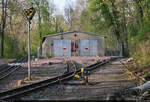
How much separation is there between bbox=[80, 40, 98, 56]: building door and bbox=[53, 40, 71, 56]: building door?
6.06ft

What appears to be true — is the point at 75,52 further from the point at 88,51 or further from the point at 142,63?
the point at 142,63

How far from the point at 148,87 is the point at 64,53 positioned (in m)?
18.6

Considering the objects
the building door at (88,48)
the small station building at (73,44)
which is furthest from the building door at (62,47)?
the building door at (88,48)

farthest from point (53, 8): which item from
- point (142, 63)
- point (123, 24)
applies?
point (142, 63)

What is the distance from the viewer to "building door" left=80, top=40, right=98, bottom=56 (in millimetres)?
23438

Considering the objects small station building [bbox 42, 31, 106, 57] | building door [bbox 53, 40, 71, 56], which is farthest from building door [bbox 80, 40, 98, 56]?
building door [bbox 53, 40, 71, 56]

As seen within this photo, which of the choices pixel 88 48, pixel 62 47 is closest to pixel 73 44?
pixel 62 47

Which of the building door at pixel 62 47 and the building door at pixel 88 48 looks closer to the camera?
the building door at pixel 62 47

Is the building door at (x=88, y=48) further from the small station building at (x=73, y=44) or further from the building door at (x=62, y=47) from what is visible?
the building door at (x=62, y=47)

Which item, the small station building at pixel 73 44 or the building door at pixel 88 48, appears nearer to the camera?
the small station building at pixel 73 44

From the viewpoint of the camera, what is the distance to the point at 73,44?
76.9 feet

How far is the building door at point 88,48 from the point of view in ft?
76.9

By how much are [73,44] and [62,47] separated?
1623 mm

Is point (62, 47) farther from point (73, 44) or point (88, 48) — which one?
point (88, 48)
